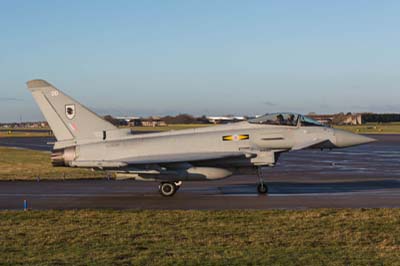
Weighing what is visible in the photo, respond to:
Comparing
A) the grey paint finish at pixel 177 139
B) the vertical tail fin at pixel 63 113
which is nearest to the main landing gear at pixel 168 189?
the grey paint finish at pixel 177 139

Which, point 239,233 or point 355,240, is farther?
point 239,233

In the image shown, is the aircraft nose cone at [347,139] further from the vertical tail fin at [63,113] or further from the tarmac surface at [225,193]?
the vertical tail fin at [63,113]

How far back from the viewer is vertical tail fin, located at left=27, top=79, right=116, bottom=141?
62.9 feet

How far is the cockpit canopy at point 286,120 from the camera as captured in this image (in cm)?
1941

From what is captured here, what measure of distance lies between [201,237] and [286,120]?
9.62m

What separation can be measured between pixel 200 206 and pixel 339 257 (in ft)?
24.8

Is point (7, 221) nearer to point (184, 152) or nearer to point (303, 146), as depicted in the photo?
point (184, 152)

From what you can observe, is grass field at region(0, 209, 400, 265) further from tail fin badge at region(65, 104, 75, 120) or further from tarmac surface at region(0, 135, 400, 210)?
tail fin badge at region(65, 104, 75, 120)

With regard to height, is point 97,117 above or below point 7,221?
above

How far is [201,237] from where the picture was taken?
10.7 meters

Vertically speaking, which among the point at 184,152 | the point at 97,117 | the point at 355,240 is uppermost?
the point at 97,117

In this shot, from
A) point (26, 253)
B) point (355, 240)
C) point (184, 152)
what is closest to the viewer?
point (26, 253)

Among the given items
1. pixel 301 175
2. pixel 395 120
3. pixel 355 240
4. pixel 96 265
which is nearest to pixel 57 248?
pixel 96 265

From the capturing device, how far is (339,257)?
882cm
